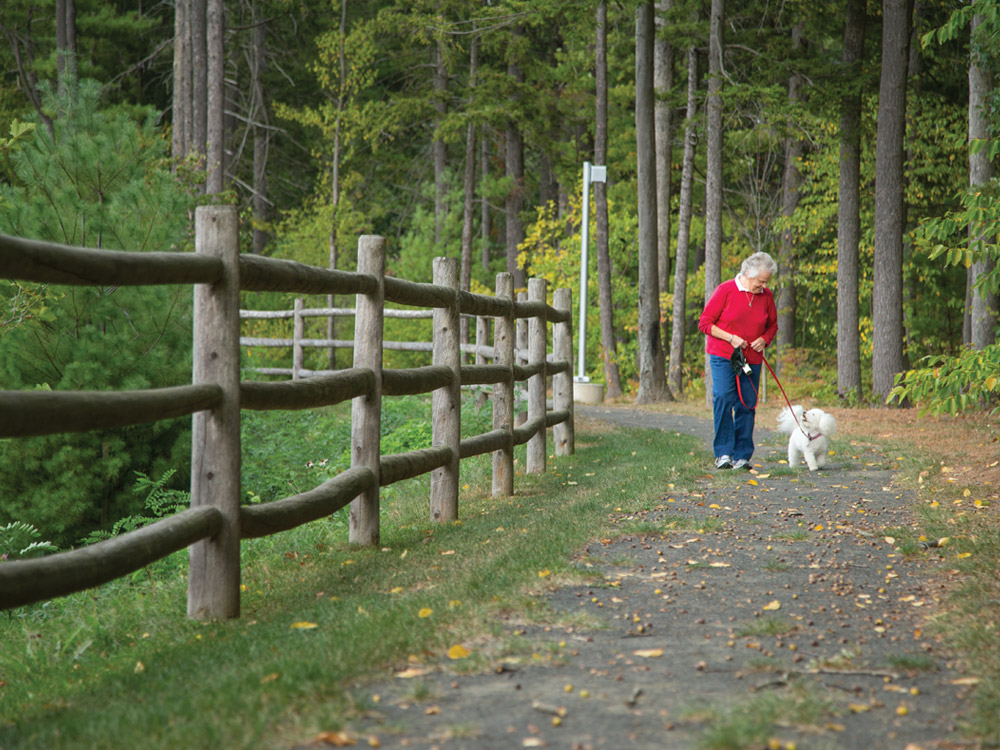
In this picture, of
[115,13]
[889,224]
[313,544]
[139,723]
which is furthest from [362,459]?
[115,13]

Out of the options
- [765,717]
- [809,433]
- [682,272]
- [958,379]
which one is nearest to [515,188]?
[682,272]

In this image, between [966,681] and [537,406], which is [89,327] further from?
[966,681]

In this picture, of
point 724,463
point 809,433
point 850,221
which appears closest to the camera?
point 809,433

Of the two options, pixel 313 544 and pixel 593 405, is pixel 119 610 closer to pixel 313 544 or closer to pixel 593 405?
pixel 313 544

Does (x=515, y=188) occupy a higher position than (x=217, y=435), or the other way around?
(x=515, y=188)

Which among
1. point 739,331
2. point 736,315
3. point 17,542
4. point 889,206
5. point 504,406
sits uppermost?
point 889,206

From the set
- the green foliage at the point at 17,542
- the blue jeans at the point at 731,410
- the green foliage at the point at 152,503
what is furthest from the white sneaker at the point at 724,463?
the green foliage at the point at 17,542

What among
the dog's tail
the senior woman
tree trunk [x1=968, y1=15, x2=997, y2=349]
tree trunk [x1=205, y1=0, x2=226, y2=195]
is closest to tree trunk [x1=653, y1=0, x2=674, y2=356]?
tree trunk [x1=968, y1=15, x2=997, y2=349]

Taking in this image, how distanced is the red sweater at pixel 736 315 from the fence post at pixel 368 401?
363 centimetres

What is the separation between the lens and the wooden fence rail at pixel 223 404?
11.5 feet

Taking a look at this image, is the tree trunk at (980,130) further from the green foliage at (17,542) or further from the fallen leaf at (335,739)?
the fallen leaf at (335,739)

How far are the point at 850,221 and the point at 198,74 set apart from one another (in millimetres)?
15821

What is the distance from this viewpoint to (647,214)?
19656mm

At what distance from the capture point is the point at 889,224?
55.5 ft
